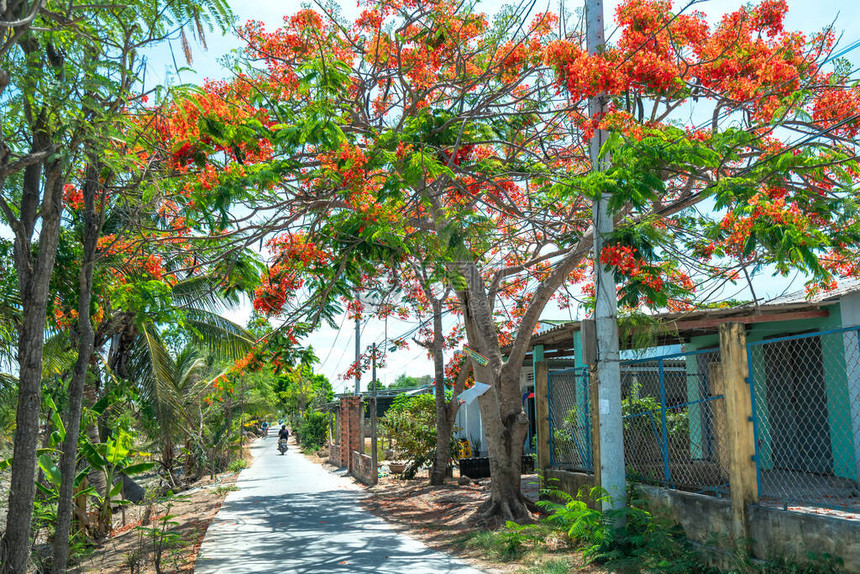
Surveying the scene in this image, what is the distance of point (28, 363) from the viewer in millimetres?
5320

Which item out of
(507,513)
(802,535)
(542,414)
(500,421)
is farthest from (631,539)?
(542,414)

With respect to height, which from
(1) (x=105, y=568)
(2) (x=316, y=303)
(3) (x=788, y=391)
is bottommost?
(1) (x=105, y=568)

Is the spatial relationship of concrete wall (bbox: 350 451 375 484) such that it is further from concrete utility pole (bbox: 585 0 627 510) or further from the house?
concrete utility pole (bbox: 585 0 627 510)

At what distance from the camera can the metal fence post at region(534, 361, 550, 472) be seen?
10633 millimetres

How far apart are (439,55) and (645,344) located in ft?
16.5

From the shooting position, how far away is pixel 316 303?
9688mm

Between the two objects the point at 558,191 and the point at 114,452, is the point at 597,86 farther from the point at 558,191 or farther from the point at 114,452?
the point at 114,452

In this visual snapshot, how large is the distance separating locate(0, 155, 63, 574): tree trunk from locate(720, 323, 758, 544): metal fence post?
604 centimetres

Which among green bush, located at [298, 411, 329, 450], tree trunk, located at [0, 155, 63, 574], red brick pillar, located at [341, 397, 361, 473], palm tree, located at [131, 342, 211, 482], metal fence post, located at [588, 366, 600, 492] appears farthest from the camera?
green bush, located at [298, 411, 329, 450]

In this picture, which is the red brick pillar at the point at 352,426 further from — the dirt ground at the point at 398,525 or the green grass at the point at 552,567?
the green grass at the point at 552,567

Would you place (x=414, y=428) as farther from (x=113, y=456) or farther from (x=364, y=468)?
(x=113, y=456)

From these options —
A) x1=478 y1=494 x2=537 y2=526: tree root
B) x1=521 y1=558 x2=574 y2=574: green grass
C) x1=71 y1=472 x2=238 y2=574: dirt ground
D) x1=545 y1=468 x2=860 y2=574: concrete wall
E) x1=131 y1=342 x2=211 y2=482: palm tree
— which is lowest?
x1=71 y1=472 x2=238 y2=574: dirt ground

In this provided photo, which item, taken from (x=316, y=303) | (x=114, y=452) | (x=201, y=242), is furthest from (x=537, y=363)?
(x=114, y=452)

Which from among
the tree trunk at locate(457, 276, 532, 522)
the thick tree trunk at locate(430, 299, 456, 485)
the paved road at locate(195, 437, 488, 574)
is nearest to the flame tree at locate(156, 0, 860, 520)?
the tree trunk at locate(457, 276, 532, 522)
